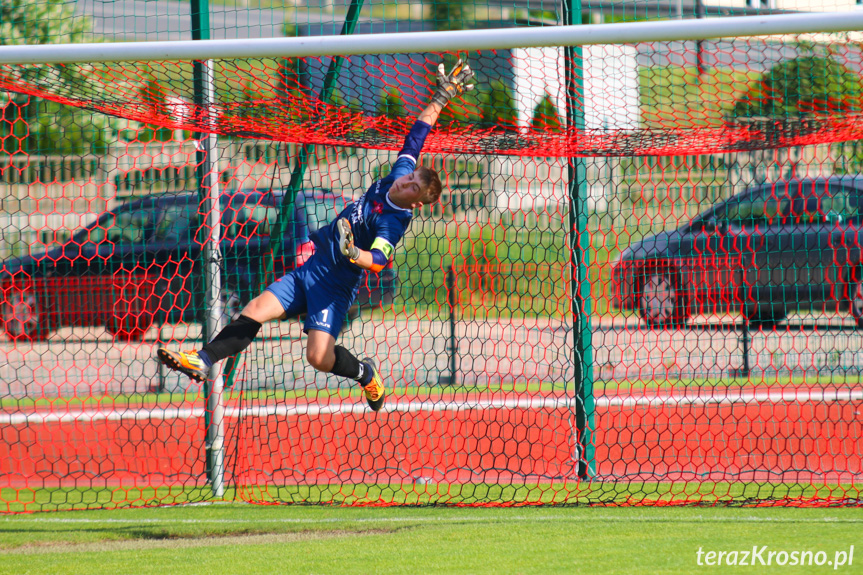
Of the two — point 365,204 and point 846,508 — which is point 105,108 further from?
point 846,508

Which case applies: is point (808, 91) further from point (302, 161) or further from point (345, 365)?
point (345, 365)

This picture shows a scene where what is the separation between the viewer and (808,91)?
5.83 m

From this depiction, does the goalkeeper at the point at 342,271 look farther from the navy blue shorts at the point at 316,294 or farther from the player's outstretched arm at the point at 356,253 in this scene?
the player's outstretched arm at the point at 356,253

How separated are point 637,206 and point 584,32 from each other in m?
7.78

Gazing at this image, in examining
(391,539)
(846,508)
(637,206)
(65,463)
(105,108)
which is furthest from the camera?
(637,206)

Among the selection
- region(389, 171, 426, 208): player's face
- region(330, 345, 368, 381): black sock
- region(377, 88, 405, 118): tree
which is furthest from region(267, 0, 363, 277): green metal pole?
region(330, 345, 368, 381): black sock

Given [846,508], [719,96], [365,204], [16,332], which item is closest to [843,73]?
[719,96]

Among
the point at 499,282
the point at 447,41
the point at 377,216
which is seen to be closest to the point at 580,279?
the point at 377,216

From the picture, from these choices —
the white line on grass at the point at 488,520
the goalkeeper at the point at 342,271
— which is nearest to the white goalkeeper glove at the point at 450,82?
the goalkeeper at the point at 342,271

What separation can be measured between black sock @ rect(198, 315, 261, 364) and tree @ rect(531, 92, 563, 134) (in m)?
2.22

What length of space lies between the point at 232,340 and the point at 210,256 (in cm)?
116

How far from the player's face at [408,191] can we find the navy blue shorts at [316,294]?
544mm

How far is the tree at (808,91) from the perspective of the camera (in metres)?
5.18

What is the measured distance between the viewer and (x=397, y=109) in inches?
224
